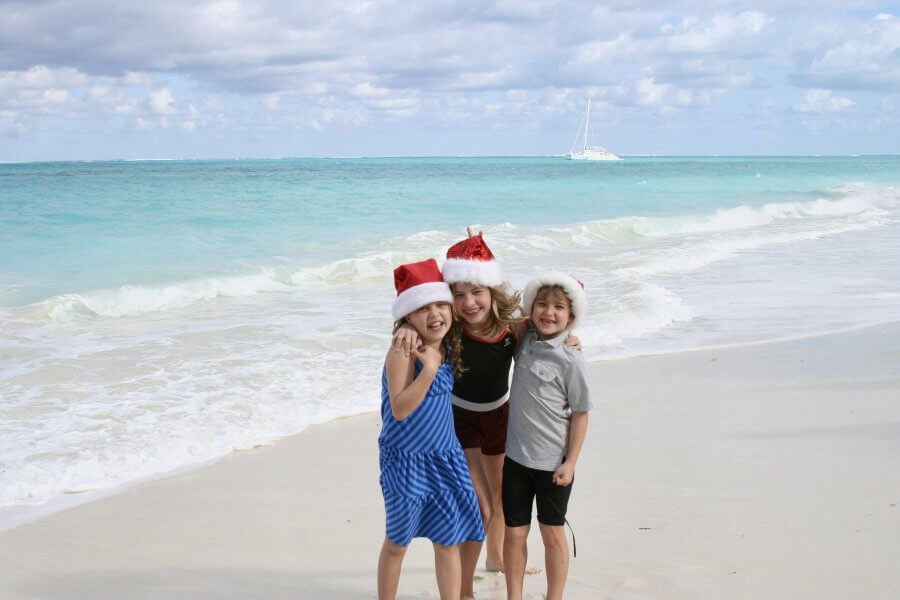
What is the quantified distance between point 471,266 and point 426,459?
701 millimetres

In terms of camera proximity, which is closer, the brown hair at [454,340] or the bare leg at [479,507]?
the brown hair at [454,340]

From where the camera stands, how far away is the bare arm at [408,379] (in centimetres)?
279

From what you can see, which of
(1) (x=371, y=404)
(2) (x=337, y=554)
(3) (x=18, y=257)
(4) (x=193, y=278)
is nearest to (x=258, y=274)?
(4) (x=193, y=278)

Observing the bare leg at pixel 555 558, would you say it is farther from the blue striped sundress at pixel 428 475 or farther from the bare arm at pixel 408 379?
the bare arm at pixel 408 379

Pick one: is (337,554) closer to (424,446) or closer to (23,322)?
(424,446)

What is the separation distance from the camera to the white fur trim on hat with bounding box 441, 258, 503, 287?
303 cm

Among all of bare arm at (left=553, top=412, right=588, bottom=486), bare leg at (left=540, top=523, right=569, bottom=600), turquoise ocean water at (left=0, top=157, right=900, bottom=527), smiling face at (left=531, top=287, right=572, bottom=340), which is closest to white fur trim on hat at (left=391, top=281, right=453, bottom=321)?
smiling face at (left=531, top=287, right=572, bottom=340)

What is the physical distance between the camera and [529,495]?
122 inches

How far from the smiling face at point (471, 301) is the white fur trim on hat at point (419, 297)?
0.13 metres

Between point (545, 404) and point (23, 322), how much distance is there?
8626 mm

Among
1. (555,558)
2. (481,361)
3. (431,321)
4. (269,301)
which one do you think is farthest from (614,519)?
(269,301)

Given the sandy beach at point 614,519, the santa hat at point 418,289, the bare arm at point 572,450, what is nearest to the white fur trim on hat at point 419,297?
the santa hat at point 418,289

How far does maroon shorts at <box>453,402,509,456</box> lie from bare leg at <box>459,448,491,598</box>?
5 centimetres

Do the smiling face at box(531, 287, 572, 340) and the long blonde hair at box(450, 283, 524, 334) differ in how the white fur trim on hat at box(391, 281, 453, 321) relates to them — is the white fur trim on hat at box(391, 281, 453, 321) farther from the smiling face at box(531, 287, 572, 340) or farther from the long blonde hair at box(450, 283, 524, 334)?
the smiling face at box(531, 287, 572, 340)
